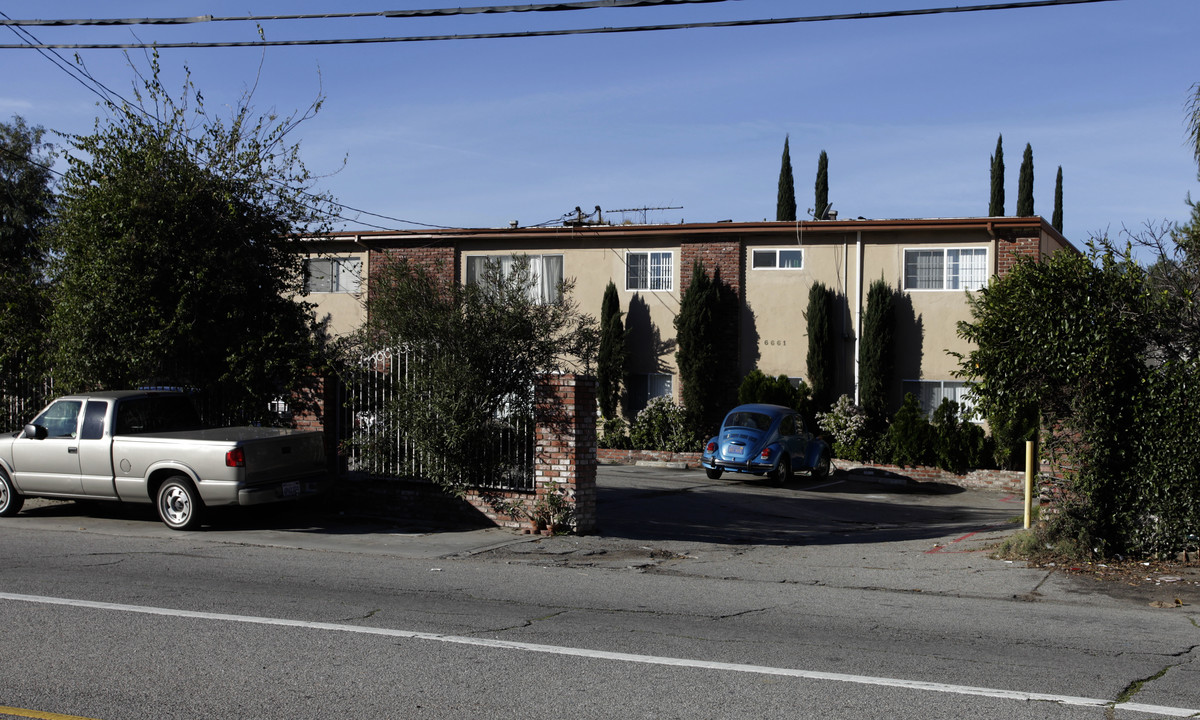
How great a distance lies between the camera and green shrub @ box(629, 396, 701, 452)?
25250 millimetres

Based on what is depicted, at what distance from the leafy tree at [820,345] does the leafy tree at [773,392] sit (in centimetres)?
36

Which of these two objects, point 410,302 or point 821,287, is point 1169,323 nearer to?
point 410,302

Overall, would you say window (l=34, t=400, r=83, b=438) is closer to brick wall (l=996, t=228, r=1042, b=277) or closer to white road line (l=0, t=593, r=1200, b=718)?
white road line (l=0, t=593, r=1200, b=718)

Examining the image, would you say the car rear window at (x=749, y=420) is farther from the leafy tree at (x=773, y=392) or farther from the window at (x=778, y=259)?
the window at (x=778, y=259)

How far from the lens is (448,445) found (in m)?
13.2

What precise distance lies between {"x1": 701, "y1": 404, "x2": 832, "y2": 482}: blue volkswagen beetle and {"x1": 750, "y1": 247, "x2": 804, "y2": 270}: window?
16.5ft

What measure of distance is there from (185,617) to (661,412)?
18460 mm

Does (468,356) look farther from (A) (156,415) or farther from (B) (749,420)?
(B) (749,420)

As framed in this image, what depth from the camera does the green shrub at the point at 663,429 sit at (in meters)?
25.2

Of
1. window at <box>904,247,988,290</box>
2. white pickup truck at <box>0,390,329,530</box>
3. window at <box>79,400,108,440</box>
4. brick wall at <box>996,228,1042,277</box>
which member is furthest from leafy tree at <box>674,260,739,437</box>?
window at <box>79,400,108,440</box>

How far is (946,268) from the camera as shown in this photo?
2447cm

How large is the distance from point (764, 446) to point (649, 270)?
24.4 feet

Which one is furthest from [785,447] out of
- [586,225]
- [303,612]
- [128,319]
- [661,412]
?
[303,612]

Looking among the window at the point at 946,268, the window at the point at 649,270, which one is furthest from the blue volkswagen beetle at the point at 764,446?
the window at the point at 649,270
